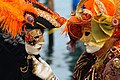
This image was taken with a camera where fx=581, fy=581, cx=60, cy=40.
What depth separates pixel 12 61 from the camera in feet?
17.9

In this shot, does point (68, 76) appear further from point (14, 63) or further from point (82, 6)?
point (82, 6)

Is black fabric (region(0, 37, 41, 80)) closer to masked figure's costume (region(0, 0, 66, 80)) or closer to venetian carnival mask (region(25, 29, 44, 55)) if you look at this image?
masked figure's costume (region(0, 0, 66, 80))

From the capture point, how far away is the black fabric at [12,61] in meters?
5.43

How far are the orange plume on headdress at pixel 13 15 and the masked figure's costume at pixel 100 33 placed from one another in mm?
550

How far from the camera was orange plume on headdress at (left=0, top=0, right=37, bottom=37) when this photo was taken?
16.8 ft

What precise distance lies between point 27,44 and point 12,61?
0.25 meters

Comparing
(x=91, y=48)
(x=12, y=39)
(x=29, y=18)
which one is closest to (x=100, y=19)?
(x=91, y=48)

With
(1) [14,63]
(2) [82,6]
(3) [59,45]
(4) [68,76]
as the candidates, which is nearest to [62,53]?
(3) [59,45]

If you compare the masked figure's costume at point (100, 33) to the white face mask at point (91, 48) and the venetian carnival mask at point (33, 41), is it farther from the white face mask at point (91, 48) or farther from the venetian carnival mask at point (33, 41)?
the venetian carnival mask at point (33, 41)

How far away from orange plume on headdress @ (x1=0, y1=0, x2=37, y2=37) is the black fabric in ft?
0.90

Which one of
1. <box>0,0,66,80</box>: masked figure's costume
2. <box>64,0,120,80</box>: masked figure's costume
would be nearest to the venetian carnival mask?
<box>0,0,66,80</box>: masked figure's costume

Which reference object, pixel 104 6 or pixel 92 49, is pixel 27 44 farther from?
pixel 104 6

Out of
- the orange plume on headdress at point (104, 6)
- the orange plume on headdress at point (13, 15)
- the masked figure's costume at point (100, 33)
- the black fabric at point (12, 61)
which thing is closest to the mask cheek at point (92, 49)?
the masked figure's costume at point (100, 33)

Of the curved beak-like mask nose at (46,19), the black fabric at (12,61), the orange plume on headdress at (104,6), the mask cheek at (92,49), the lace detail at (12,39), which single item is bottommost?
the black fabric at (12,61)
